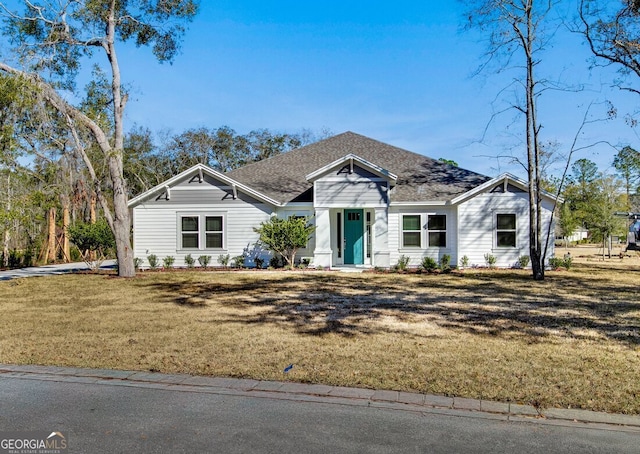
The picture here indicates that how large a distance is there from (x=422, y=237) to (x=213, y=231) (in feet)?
29.5

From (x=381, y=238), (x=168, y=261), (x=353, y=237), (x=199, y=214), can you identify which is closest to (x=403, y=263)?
(x=381, y=238)

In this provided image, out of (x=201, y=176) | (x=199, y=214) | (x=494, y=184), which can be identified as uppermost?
(x=201, y=176)

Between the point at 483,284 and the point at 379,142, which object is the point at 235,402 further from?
the point at 379,142

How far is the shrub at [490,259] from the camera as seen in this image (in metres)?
20.0

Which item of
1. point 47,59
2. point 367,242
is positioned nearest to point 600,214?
point 367,242

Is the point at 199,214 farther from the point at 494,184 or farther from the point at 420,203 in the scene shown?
the point at 494,184

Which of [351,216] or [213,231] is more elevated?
[351,216]

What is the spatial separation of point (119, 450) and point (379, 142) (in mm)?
23577

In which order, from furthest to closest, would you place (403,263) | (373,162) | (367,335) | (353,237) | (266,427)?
(373,162)
(353,237)
(403,263)
(367,335)
(266,427)

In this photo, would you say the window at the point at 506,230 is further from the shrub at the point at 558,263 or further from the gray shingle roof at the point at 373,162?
the gray shingle roof at the point at 373,162

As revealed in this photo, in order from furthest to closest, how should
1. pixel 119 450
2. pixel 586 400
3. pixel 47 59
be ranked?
pixel 47 59 → pixel 586 400 → pixel 119 450

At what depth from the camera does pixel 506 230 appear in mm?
20109

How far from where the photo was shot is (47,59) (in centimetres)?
1652

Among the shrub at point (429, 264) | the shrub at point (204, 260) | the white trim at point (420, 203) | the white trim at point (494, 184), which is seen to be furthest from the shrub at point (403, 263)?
the shrub at point (204, 260)
